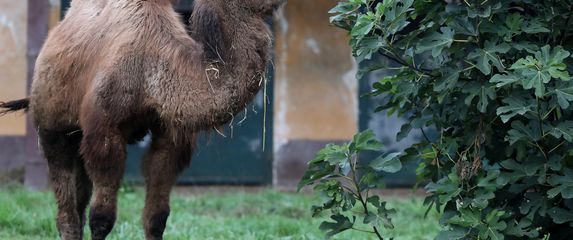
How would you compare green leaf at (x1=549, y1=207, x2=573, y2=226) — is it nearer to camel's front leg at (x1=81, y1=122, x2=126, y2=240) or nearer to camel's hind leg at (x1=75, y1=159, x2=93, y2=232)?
camel's front leg at (x1=81, y1=122, x2=126, y2=240)

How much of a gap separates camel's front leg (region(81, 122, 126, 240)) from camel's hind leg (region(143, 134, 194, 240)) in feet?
0.89

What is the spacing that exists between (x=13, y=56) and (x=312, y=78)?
13.1 ft

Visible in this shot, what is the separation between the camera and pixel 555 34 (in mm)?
5430

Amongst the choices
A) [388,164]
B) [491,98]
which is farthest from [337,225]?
[491,98]

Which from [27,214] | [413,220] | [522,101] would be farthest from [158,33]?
[413,220]

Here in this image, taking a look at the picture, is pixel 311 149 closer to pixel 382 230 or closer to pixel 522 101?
pixel 382 230

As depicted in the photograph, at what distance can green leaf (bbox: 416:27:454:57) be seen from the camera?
17.4 feet

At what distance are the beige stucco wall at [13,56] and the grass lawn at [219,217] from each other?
3.89 feet

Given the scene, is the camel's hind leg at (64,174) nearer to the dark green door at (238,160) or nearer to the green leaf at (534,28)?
the green leaf at (534,28)

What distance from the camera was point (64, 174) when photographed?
22.9 feet

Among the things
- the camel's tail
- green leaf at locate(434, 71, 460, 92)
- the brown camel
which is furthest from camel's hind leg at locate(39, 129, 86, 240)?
green leaf at locate(434, 71, 460, 92)

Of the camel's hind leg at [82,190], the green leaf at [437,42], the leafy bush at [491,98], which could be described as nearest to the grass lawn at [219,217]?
the camel's hind leg at [82,190]

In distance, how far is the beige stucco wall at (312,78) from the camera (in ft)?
42.8

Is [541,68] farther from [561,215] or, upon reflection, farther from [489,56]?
[561,215]
